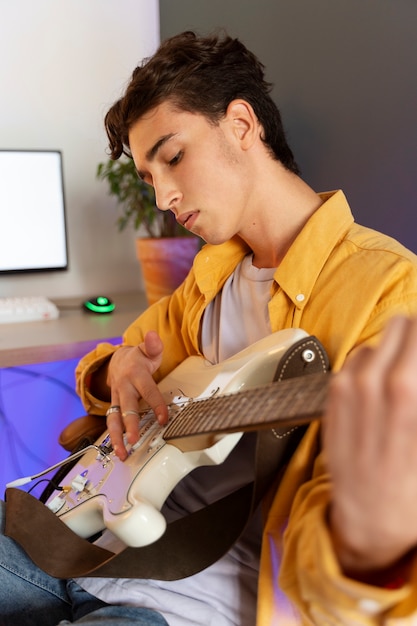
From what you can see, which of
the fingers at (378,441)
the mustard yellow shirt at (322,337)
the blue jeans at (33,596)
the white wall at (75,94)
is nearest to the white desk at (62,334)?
the white wall at (75,94)

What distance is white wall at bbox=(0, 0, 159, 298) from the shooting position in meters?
2.17

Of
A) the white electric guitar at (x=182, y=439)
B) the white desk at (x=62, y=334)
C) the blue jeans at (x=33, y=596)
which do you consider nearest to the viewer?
the white electric guitar at (x=182, y=439)

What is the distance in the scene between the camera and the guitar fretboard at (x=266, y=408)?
577 millimetres

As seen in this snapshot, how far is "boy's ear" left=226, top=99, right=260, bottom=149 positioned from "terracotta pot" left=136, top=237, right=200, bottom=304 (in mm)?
903

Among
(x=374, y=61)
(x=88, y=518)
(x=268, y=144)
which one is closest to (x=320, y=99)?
(x=374, y=61)

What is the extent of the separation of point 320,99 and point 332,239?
2.07 feet

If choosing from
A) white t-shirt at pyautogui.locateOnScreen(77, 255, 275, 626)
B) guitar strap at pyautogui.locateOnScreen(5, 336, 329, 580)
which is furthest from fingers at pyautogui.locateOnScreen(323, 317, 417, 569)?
white t-shirt at pyautogui.locateOnScreen(77, 255, 275, 626)

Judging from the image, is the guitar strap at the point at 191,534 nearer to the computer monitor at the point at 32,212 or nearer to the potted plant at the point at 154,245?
the potted plant at the point at 154,245

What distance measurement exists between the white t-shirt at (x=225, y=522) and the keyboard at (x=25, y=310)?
0.93 metres

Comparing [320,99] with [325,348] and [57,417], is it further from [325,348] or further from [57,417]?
[57,417]

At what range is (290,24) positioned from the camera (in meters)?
1.56

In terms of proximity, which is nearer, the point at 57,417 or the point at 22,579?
the point at 22,579

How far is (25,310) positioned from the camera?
1.99 metres

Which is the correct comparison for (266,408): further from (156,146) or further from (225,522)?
(156,146)
